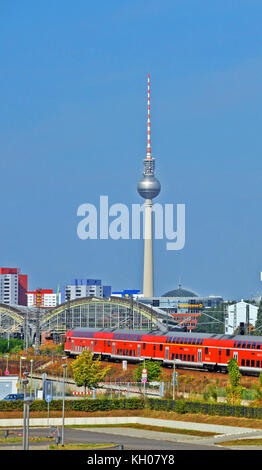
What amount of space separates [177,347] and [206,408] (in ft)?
97.6

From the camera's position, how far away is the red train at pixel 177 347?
98.7m

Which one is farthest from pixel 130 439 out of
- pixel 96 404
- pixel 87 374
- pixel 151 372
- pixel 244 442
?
pixel 151 372

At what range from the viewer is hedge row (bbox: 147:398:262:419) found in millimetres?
77062

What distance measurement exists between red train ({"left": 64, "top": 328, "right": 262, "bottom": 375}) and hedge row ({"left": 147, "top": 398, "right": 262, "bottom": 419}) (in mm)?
16652

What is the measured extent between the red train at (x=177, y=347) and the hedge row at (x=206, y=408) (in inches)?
656

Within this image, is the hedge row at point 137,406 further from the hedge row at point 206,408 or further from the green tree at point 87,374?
the green tree at point 87,374

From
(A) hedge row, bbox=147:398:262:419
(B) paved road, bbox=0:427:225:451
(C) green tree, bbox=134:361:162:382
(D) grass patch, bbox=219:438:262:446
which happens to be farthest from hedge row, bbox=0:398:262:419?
(C) green tree, bbox=134:361:162:382

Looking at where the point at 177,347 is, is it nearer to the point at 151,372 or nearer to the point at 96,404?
the point at 151,372

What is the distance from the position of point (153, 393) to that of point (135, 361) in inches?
979

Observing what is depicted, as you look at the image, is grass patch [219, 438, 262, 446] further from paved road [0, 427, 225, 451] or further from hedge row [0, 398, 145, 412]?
hedge row [0, 398, 145, 412]

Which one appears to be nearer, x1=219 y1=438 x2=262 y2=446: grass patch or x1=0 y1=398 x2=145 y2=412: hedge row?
x1=219 y1=438 x2=262 y2=446: grass patch

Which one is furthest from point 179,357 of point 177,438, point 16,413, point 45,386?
point 177,438

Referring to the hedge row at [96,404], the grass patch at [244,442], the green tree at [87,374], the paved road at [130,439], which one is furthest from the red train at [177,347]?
the grass patch at [244,442]

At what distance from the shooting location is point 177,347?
110 meters
